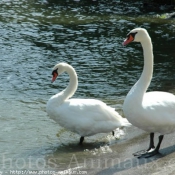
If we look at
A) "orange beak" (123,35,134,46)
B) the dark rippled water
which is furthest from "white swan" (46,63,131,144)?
"orange beak" (123,35,134,46)

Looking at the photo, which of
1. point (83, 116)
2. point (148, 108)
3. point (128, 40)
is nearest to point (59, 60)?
point (83, 116)

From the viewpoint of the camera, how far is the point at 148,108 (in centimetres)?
820

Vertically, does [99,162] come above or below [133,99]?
below

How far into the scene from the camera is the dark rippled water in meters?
9.63

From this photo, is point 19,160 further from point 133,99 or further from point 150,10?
point 150,10

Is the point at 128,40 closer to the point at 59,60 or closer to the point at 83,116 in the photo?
the point at 83,116

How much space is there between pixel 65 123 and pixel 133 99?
192 cm

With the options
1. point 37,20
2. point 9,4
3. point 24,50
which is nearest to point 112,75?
point 24,50

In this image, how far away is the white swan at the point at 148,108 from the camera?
8117mm

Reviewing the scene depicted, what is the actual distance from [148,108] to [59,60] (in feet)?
26.2

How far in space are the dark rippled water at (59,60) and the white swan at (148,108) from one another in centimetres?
116

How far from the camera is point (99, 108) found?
9.84 metres

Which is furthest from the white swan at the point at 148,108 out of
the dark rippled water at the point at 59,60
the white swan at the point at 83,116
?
the white swan at the point at 83,116

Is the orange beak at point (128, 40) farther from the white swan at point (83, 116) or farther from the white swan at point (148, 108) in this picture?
the white swan at point (83, 116)
